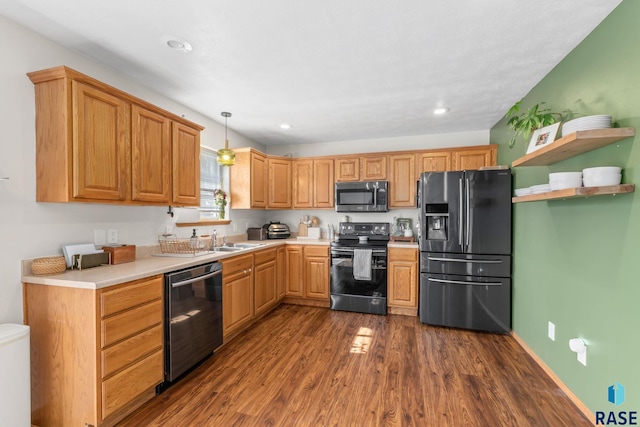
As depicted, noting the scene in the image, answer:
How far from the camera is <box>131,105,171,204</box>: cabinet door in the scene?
87.4 inches

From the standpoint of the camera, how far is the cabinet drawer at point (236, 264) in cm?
278

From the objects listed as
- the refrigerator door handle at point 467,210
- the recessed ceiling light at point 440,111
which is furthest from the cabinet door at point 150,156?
the refrigerator door handle at point 467,210

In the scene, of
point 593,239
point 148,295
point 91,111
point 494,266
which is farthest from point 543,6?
point 148,295

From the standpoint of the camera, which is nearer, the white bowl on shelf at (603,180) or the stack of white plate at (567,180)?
the white bowl on shelf at (603,180)

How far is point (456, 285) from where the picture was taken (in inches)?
129

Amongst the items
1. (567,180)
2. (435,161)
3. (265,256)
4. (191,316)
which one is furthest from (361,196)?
(191,316)

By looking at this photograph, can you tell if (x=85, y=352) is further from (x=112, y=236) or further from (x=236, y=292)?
(x=236, y=292)

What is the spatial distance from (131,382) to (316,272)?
8.16 ft

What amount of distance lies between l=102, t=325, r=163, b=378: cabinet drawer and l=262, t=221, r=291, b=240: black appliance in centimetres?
238

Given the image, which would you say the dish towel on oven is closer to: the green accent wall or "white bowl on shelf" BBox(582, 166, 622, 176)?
the green accent wall

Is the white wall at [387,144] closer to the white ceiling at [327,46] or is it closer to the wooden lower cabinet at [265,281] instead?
the white ceiling at [327,46]

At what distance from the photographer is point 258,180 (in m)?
4.14

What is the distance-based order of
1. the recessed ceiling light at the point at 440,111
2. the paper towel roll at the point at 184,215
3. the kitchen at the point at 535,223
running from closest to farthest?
the kitchen at the point at 535,223 < the paper towel roll at the point at 184,215 < the recessed ceiling light at the point at 440,111

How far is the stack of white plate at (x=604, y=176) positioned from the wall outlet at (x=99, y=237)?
338 cm
